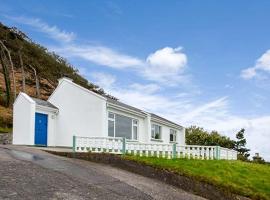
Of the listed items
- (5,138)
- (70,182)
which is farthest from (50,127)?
(70,182)

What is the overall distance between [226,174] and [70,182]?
8964 mm

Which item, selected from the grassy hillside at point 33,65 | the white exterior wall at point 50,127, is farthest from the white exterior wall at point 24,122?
the grassy hillside at point 33,65

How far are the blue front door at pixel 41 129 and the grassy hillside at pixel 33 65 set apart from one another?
17.3m

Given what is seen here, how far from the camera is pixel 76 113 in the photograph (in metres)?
28.0

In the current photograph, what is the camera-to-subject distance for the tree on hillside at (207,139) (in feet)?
147

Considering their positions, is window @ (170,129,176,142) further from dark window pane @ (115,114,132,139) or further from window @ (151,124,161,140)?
dark window pane @ (115,114,132,139)

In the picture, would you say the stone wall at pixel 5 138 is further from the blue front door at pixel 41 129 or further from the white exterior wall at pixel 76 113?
the white exterior wall at pixel 76 113

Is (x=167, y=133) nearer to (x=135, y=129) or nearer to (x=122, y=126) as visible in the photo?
(x=135, y=129)

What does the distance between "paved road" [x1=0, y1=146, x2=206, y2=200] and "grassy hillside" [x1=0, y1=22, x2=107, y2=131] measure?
2931 cm

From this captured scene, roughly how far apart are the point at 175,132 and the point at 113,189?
26.1 m

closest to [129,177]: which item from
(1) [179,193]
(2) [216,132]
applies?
(1) [179,193]

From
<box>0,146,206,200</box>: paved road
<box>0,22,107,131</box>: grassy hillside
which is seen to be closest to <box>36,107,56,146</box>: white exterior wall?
<box>0,146,206,200</box>: paved road

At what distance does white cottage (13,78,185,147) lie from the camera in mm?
26750

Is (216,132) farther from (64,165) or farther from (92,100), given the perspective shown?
(64,165)
